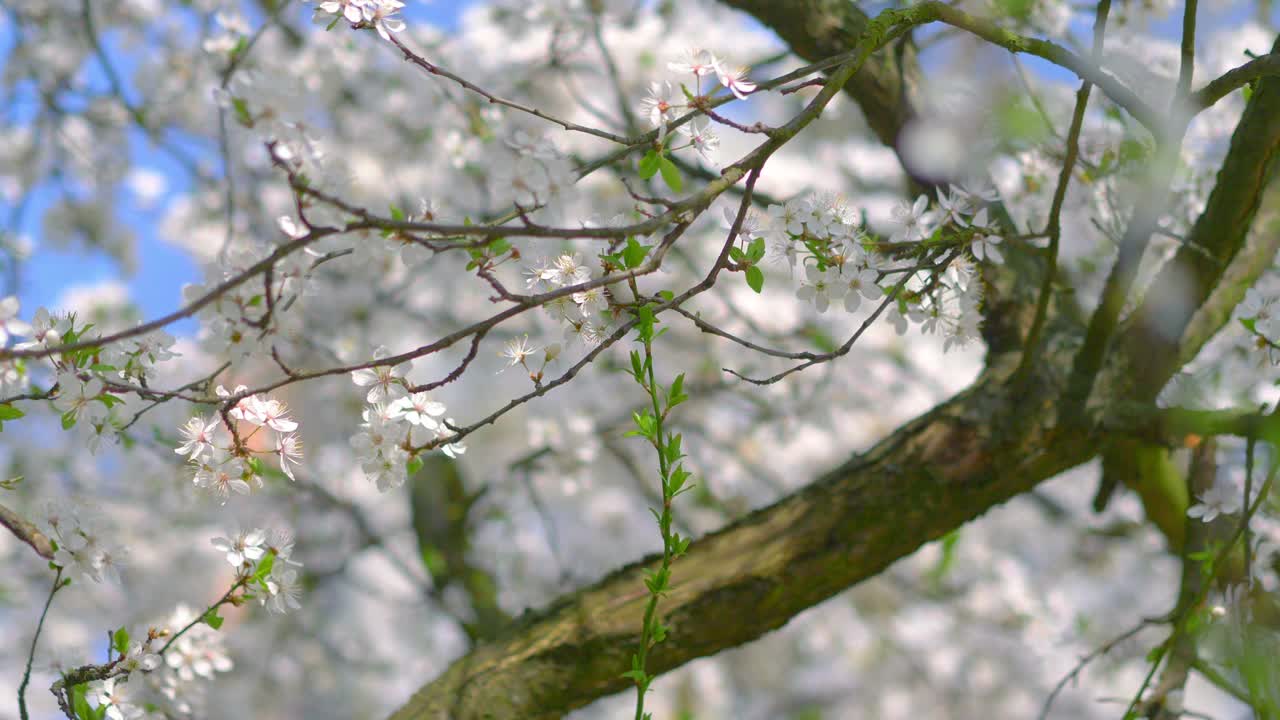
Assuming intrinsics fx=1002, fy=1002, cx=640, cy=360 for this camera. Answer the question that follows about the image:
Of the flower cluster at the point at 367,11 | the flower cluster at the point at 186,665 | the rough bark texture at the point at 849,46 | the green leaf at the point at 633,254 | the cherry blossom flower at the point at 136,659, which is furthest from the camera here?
the rough bark texture at the point at 849,46

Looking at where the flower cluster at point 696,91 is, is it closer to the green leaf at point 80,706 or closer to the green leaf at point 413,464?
the green leaf at point 413,464

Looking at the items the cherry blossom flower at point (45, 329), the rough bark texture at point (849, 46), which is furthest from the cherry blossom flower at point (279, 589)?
the rough bark texture at point (849, 46)

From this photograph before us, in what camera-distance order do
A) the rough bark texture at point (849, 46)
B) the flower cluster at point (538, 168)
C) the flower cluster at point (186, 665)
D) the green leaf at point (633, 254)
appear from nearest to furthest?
the green leaf at point (633, 254) < the flower cluster at point (186, 665) < the flower cluster at point (538, 168) < the rough bark texture at point (849, 46)

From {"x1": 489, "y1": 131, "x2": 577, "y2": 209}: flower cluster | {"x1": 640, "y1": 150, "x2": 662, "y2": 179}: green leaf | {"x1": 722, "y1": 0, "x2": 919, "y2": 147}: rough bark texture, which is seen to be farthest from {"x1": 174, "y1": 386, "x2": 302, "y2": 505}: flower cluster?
{"x1": 722, "y1": 0, "x2": 919, "y2": 147}: rough bark texture

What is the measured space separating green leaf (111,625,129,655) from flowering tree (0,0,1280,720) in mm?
26

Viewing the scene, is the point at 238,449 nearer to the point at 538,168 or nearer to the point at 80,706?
the point at 80,706

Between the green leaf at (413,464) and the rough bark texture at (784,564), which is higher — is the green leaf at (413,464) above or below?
below

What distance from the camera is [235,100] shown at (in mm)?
1632

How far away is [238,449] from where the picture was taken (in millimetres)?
1055

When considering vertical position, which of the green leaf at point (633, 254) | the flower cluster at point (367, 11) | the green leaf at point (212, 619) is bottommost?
the green leaf at point (212, 619)

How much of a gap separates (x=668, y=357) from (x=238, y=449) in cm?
293

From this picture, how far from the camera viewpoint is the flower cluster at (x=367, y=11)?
1.07 m

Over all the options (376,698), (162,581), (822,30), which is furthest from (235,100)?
(376,698)

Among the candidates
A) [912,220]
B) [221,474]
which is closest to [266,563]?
[221,474]
